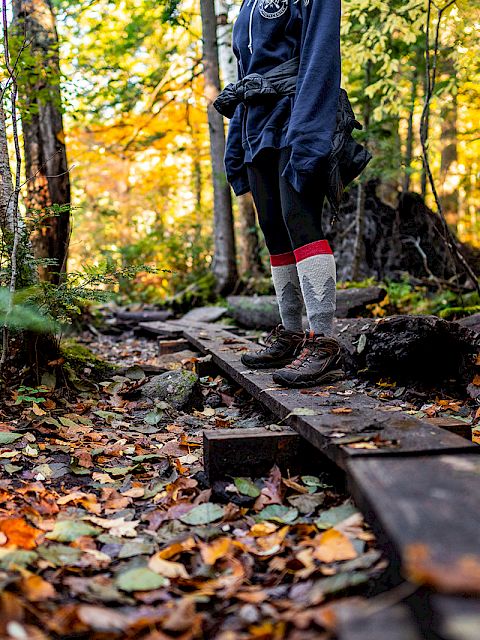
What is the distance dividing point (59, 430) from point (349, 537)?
69.9 inches

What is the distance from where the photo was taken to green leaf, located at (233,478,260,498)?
6.82 ft

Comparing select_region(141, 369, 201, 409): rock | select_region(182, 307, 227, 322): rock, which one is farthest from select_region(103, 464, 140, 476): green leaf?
select_region(182, 307, 227, 322): rock

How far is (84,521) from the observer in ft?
6.38

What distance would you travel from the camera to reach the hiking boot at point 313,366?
2.79 metres

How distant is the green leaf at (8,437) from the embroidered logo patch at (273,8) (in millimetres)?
2498

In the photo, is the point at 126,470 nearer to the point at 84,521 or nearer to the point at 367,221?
the point at 84,521

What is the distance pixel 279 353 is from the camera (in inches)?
131

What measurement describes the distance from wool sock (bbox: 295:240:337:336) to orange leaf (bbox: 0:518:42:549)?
1699 millimetres

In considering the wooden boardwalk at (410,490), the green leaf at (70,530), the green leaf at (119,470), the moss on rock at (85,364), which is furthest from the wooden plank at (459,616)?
the moss on rock at (85,364)

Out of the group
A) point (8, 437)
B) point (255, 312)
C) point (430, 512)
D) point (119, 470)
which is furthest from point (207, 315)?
point (430, 512)

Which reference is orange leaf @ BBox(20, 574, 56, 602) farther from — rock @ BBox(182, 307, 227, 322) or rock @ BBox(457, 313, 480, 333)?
rock @ BBox(182, 307, 227, 322)

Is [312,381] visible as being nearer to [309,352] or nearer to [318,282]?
[309,352]

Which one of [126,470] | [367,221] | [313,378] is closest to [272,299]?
[367,221]

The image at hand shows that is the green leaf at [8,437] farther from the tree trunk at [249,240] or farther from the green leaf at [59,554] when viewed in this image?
the tree trunk at [249,240]
